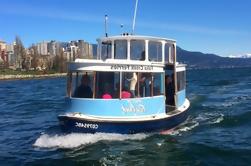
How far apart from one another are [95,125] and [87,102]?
1057 millimetres

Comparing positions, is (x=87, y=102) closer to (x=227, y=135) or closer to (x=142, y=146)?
(x=142, y=146)

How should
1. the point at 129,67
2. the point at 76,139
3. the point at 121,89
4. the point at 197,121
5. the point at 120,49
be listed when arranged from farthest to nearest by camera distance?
the point at 197,121
the point at 120,49
the point at 129,67
the point at 121,89
the point at 76,139

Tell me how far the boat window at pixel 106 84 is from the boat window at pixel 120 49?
220 cm

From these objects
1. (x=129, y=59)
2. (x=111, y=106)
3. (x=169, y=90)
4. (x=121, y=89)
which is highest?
(x=129, y=59)

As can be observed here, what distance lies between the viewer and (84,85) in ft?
61.8

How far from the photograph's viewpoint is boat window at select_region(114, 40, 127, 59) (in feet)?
68.4

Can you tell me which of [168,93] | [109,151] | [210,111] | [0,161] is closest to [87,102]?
[109,151]

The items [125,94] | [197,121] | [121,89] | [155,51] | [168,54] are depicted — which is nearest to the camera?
[121,89]

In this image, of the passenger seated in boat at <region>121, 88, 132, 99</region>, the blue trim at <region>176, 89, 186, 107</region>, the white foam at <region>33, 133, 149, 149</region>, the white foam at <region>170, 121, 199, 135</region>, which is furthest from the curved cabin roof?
the white foam at <region>170, 121, 199, 135</region>

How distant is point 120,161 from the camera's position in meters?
16.0

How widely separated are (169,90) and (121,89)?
4.54m

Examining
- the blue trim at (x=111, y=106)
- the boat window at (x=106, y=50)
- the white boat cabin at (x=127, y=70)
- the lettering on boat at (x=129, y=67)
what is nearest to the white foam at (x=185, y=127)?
the white boat cabin at (x=127, y=70)

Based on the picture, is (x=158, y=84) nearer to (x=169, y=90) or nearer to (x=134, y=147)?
(x=169, y=90)

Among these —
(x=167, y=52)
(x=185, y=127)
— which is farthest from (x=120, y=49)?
(x=185, y=127)
